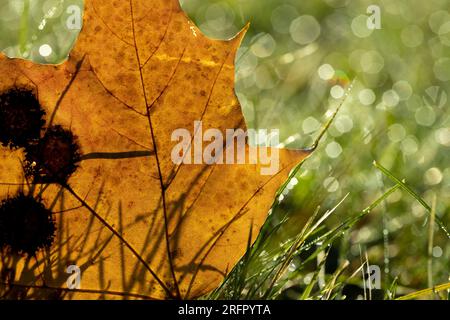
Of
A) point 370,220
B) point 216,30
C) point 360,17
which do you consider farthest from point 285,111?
point 360,17

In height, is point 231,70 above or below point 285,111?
below

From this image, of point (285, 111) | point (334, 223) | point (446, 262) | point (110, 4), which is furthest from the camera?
point (285, 111)

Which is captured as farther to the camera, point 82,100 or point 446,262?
point 446,262

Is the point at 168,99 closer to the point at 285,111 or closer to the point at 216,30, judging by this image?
the point at 285,111

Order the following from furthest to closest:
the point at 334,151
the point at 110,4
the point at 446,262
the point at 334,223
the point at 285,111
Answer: the point at 285,111
the point at 334,151
the point at 334,223
the point at 446,262
the point at 110,4

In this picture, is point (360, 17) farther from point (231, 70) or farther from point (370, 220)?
point (231, 70)

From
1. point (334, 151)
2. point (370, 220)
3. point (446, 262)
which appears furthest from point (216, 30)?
point (446, 262)
